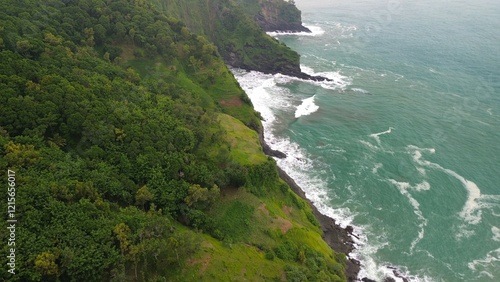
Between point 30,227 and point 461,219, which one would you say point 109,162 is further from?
point 461,219

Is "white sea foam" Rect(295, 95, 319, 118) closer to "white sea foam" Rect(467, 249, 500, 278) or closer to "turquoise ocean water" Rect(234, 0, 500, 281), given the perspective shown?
"turquoise ocean water" Rect(234, 0, 500, 281)

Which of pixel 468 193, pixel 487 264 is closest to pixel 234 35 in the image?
pixel 468 193

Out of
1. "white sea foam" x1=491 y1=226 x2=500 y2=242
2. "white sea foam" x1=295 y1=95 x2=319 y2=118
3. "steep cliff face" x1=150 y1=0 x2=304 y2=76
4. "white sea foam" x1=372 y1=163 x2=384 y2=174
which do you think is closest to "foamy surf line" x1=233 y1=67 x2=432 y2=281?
"white sea foam" x1=295 y1=95 x2=319 y2=118

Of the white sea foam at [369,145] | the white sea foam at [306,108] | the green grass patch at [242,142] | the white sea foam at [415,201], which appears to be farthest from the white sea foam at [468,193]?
the green grass patch at [242,142]

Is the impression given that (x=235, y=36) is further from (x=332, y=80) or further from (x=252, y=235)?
(x=252, y=235)

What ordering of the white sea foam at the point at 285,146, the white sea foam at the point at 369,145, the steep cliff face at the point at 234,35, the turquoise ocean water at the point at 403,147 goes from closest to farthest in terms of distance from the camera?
the turquoise ocean water at the point at 403,147
the white sea foam at the point at 285,146
the white sea foam at the point at 369,145
the steep cliff face at the point at 234,35

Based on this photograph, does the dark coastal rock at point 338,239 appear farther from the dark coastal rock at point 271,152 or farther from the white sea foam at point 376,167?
the white sea foam at point 376,167

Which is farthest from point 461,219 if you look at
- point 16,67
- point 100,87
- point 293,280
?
point 16,67
